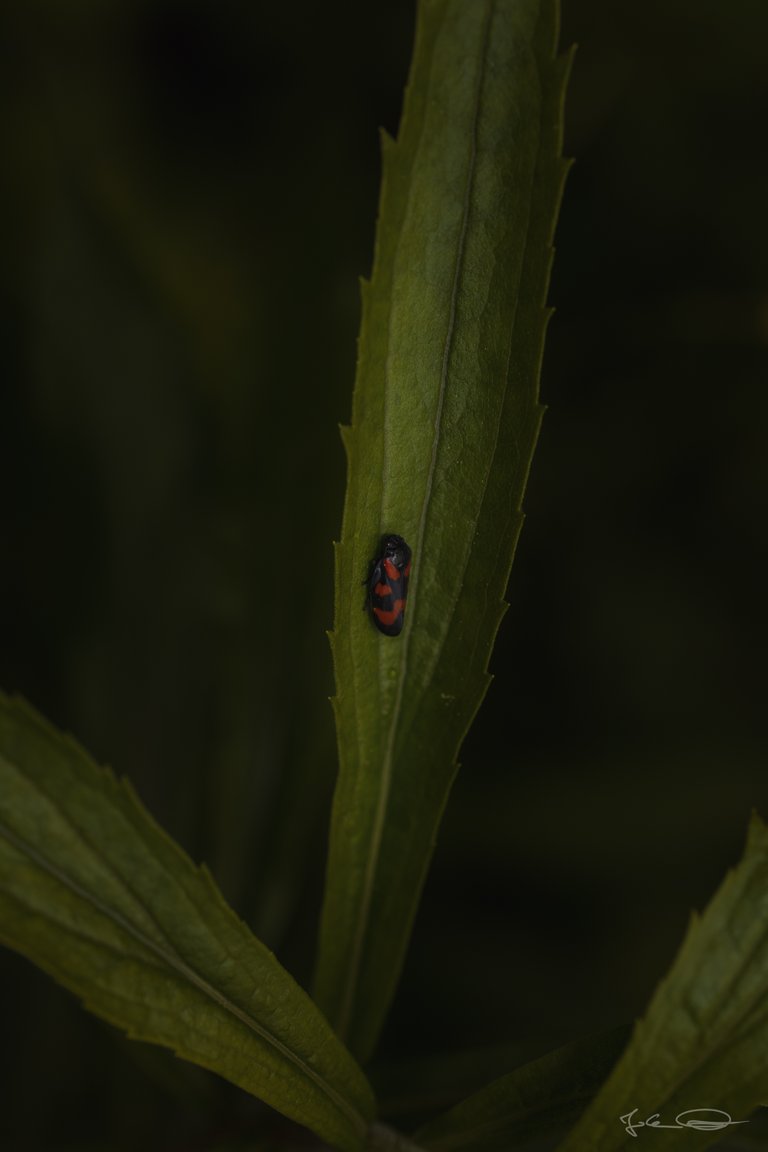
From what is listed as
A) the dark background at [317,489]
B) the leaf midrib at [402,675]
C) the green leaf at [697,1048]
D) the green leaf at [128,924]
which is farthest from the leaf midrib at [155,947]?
the dark background at [317,489]

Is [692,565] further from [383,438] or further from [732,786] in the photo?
[383,438]

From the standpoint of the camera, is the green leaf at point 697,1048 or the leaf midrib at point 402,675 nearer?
the green leaf at point 697,1048

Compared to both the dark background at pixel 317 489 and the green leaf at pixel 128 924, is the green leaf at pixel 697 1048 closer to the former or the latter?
the green leaf at pixel 128 924

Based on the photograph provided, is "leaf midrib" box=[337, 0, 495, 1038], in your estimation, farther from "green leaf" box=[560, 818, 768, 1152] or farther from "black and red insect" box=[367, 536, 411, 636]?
"green leaf" box=[560, 818, 768, 1152]

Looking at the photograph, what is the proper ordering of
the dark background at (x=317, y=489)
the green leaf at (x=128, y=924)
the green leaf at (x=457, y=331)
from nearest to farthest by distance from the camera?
the green leaf at (x=128, y=924), the green leaf at (x=457, y=331), the dark background at (x=317, y=489)
